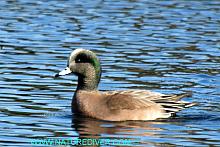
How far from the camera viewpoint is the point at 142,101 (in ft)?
47.0

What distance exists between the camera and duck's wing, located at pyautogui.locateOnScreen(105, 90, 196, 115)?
1426 cm

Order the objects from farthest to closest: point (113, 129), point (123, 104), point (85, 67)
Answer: point (85, 67)
point (123, 104)
point (113, 129)

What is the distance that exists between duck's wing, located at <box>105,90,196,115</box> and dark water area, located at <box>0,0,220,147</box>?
9.1 inches

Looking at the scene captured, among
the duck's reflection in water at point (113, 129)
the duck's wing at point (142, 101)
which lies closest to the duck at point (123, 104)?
the duck's wing at point (142, 101)

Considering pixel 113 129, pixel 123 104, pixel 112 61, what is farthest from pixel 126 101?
pixel 112 61

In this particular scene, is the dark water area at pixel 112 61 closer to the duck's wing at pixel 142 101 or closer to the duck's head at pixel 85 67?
the duck's wing at pixel 142 101

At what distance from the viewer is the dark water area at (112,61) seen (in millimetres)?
13352

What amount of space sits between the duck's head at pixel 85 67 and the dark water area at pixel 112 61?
557mm

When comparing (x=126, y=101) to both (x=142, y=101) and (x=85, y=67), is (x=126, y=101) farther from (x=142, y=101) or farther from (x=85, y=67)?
(x=85, y=67)

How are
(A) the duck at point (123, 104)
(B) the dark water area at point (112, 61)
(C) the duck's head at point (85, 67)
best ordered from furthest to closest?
(C) the duck's head at point (85, 67) < (A) the duck at point (123, 104) < (B) the dark water area at point (112, 61)

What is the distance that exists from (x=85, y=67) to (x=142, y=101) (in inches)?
44.7

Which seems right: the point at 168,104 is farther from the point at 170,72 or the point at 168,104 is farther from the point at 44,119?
the point at 170,72

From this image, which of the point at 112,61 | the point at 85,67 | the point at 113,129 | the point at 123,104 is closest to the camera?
the point at 113,129

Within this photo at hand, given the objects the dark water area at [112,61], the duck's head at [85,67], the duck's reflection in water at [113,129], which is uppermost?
the duck's head at [85,67]
